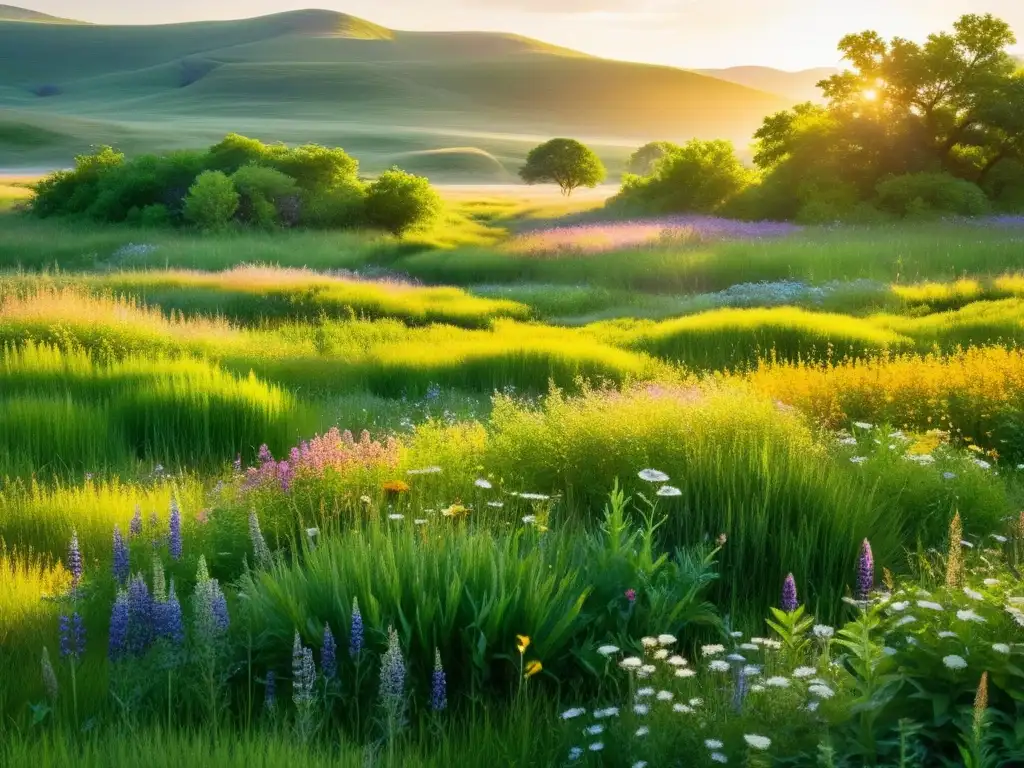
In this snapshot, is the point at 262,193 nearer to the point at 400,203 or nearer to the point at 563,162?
the point at 400,203

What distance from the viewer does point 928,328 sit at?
1556 cm

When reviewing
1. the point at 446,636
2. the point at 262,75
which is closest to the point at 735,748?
the point at 446,636

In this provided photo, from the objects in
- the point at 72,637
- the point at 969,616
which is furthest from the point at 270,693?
the point at 969,616

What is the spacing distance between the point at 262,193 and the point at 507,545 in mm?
33150

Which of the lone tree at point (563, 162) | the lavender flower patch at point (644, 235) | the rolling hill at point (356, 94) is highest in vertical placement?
the rolling hill at point (356, 94)

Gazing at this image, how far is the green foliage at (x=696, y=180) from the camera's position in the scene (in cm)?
3906

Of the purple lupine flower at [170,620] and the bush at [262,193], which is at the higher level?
the bush at [262,193]

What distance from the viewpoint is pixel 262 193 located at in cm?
3572

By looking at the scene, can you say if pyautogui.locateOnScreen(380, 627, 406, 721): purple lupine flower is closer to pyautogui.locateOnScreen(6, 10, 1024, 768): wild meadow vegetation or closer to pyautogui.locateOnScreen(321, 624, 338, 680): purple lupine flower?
pyautogui.locateOnScreen(6, 10, 1024, 768): wild meadow vegetation

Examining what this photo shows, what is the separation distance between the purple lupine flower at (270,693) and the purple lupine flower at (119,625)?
2.09 feet

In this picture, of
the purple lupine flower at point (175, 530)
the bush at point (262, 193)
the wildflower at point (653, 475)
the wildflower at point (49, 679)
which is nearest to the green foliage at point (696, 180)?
the bush at point (262, 193)

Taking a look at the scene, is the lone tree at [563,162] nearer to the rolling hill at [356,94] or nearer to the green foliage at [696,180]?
the rolling hill at [356,94]

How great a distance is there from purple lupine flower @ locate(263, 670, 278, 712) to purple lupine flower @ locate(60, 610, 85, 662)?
2.81 feet

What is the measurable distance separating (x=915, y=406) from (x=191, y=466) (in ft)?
23.0
